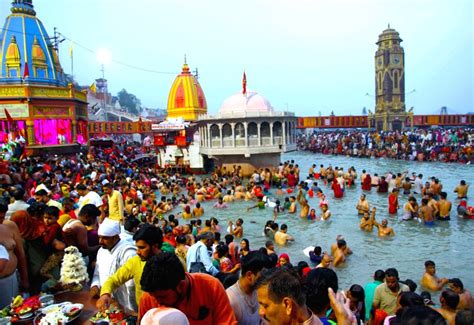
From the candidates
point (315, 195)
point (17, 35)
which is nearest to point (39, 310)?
point (315, 195)

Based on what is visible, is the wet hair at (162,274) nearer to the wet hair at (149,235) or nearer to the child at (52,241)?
the wet hair at (149,235)

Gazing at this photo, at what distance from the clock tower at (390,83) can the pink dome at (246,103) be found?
32.0 m

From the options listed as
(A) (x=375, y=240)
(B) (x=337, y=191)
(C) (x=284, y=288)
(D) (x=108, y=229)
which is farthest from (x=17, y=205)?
(B) (x=337, y=191)

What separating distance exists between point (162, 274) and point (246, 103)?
23454 mm

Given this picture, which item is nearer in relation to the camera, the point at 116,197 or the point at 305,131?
the point at 116,197

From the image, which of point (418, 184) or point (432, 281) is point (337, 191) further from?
point (432, 281)

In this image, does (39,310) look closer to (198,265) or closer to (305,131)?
(198,265)

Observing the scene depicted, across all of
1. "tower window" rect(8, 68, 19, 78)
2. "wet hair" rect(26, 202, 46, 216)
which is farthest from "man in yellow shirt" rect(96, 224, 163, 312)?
"tower window" rect(8, 68, 19, 78)

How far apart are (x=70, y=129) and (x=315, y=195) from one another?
19053 millimetres

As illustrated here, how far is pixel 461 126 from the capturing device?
50094 mm

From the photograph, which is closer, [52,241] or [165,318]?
[165,318]

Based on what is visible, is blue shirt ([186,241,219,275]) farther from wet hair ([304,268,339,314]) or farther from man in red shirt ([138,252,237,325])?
man in red shirt ([138,252,237,325])

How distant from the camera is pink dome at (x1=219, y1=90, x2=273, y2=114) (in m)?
25.0

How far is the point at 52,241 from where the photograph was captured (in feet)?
14.4
